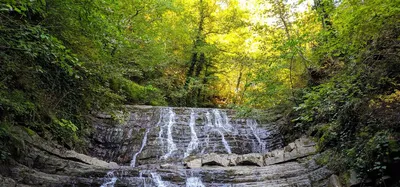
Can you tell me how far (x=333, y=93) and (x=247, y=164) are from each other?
3527mm

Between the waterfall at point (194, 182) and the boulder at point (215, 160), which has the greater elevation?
the boulder at point (215, 160)

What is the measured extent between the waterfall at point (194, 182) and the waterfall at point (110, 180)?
182 centimetres

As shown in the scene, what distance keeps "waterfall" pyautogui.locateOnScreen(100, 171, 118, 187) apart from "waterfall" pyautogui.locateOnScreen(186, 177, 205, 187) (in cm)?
182

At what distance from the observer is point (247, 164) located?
8.71 m

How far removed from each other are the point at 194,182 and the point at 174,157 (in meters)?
3.34

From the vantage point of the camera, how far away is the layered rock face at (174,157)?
6989 mm

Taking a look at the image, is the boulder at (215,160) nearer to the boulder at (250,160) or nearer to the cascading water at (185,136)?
the boulder at (250,160)

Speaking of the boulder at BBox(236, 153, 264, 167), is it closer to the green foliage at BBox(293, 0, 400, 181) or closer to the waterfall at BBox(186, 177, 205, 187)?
the waterfall at BBox(186, 177, 205, 187)

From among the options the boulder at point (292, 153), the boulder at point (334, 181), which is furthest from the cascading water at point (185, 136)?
the boulder at point (334, 181)

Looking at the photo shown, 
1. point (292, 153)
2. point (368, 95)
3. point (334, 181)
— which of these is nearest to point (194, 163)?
point (292, 153)

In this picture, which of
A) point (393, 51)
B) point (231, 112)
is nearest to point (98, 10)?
point (393, 51)

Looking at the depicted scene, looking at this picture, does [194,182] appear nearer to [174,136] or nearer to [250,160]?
[250,160]

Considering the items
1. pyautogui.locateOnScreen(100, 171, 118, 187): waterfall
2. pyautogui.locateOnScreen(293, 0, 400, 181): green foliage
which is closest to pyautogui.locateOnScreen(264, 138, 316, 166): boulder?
pyautogui.locateOnScreen(293, 0, 400, 181): green foliage

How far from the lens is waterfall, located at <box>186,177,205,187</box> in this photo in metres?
7.13
